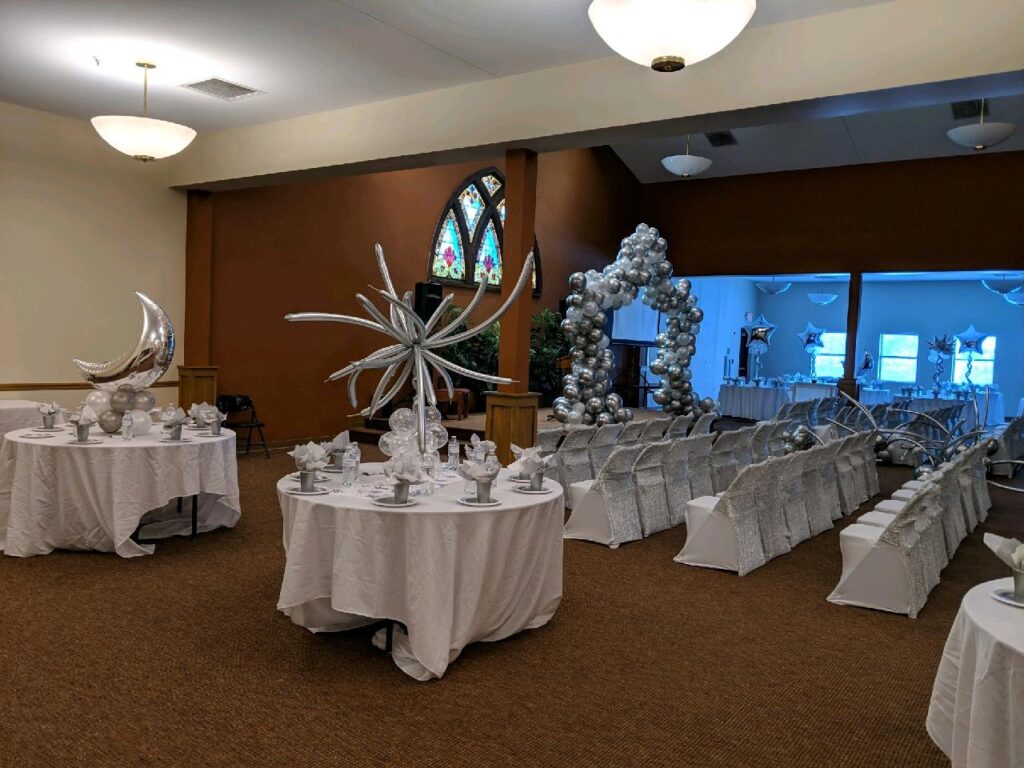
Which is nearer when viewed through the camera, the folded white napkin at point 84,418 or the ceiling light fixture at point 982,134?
the folded white napkin at point 84,418

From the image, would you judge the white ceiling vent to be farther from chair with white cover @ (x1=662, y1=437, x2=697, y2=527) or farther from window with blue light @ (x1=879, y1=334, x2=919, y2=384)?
window with blue light @ (x1=879, y1=334, x2=919, y2=384)

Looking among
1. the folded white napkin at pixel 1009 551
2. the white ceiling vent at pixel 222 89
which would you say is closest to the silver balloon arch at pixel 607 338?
the white ceiling vent at pixel 222 89

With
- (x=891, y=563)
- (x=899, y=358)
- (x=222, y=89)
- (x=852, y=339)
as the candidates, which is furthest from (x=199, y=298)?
(x=899, y=358)

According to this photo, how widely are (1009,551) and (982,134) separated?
998 centimetres

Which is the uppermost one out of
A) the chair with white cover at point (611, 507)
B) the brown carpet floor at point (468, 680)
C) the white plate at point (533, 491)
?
the white plate at point (533, 491)

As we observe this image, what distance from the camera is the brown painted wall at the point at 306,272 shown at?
34.5 feet

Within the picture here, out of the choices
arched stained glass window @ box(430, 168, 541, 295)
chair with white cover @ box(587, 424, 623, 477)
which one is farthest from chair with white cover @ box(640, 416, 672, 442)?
arched stained glass window @ box(430, 168, 541, 295)

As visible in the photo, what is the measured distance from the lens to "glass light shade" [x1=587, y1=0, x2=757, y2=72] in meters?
4.01

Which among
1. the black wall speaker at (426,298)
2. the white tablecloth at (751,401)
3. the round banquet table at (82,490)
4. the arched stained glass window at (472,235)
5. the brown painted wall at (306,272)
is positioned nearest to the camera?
the round banquet table at (82,490)

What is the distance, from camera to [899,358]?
21.5 m

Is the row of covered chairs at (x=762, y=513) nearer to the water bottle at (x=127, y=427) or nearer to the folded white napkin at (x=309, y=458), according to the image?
the folded white napkin at (x=309, y=458)

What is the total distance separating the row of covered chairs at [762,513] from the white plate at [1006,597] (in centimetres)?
274

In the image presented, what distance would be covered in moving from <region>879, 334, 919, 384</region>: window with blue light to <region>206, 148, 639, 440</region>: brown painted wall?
1269 centimetres

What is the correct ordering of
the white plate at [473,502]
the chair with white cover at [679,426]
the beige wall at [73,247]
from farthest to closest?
the chair with white cover at [679,426]
the beige wall at [73,247]
the white plate at [473,502]
